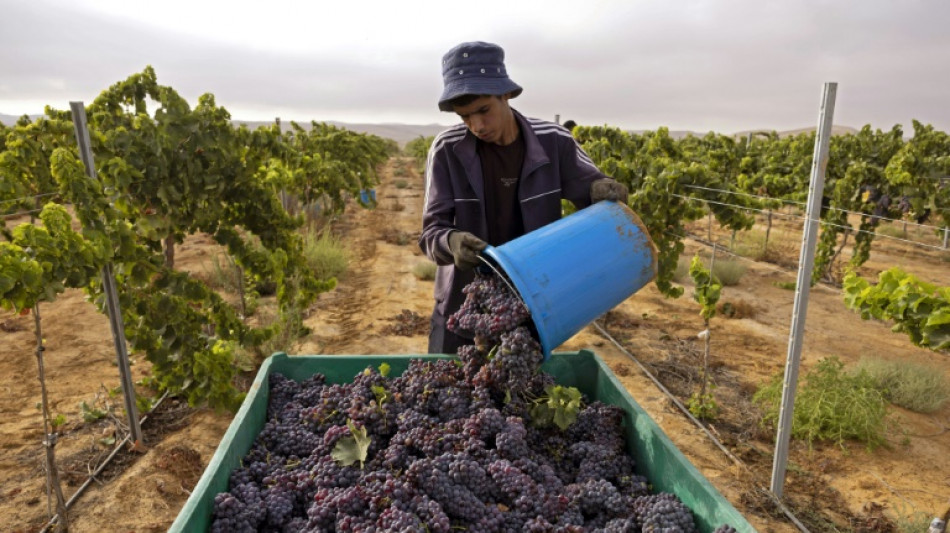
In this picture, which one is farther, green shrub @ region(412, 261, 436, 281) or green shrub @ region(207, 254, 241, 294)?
green shrub @ region(412, 261, 436, 281)

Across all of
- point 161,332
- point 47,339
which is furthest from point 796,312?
point 47,339

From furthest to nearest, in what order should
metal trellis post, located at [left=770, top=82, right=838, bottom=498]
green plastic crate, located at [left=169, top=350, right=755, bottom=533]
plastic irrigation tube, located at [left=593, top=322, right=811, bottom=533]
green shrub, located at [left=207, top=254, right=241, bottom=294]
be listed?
green shrub, located at [left=207, top=254, right=241, bottom=294]
plastic irrigation tube, located at [left=593, top=322, right=811, bottom=533]
metal trellis post, located at [left=770, top=82, right=838, bottom=498]
green plastic crate, located at [left=169, top=350, right=755, bottom=533]

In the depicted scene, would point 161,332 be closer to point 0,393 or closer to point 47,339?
point 0,393

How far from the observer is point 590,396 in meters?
2.36

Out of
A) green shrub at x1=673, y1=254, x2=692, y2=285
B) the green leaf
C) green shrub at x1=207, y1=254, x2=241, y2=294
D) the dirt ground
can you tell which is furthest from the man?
green shrub at x1=673, y1=254, x2=692, y2=285

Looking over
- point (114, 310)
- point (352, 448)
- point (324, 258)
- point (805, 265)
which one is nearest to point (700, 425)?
point (805, 265)

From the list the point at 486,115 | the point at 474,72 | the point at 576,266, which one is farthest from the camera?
the point at 486,115

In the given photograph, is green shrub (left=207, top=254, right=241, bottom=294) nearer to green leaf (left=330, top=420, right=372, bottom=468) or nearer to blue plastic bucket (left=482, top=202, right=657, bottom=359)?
green leaf (left=330, top=420, right=372, bottom=468)

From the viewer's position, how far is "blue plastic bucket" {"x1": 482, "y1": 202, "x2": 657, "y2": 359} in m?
1.83

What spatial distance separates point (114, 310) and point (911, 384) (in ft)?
20.0

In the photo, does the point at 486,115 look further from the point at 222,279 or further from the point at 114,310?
the point at 222,279

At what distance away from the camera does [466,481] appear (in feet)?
5.35

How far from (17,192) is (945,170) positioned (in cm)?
1108

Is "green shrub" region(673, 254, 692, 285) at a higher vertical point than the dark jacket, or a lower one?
lower
